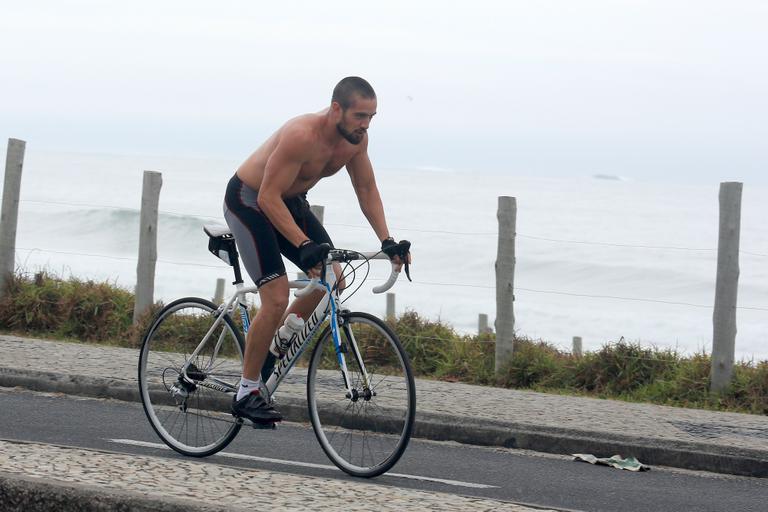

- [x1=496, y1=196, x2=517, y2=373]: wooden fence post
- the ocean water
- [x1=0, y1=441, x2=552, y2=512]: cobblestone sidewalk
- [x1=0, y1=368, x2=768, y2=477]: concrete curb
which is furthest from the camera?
the ocean water

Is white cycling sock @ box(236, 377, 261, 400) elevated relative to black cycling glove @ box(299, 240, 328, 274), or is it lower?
lower

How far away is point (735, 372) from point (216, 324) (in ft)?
17.4

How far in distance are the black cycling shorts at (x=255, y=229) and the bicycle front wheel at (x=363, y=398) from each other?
17.4 inches

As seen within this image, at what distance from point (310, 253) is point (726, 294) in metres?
5.13

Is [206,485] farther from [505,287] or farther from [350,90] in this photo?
[505,287]

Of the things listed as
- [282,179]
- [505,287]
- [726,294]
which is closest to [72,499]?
[282,179]

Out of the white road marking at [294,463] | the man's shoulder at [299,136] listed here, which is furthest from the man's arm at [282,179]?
the white road marking at [294,463]

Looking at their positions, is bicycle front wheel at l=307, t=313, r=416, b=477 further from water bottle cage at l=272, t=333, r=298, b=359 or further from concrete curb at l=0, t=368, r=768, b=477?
concrete curb at l=0, t=368, r=768, b=477

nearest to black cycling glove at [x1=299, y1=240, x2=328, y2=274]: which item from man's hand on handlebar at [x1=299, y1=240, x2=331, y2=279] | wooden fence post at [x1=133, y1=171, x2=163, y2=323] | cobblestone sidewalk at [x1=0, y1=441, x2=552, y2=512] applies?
man's hand on handlebar at [x1=299, y1=240, x2=331, y2=279]

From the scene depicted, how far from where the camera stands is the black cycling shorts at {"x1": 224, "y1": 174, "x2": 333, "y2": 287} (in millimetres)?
6234

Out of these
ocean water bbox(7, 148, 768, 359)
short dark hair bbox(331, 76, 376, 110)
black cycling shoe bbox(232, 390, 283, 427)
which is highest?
ocean water bbox(7, 148, 768, 359)

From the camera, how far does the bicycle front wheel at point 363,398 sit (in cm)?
588

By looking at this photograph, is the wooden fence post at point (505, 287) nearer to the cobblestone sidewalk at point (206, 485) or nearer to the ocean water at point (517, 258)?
the ocean water at point (517, 258)

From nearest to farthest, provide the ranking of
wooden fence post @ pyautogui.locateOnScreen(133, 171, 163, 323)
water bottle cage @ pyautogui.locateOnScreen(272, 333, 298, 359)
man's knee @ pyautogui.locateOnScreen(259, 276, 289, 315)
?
man's knee @ pyautogui.locateOnScreen(259, 276, 289, 315)
water bottle cage @ pyautogui.locateOnScreen(272, 333, 298, 359)
wooden fence post @ pyautogui.locateOnScreen(133, 171, 163, 323)
